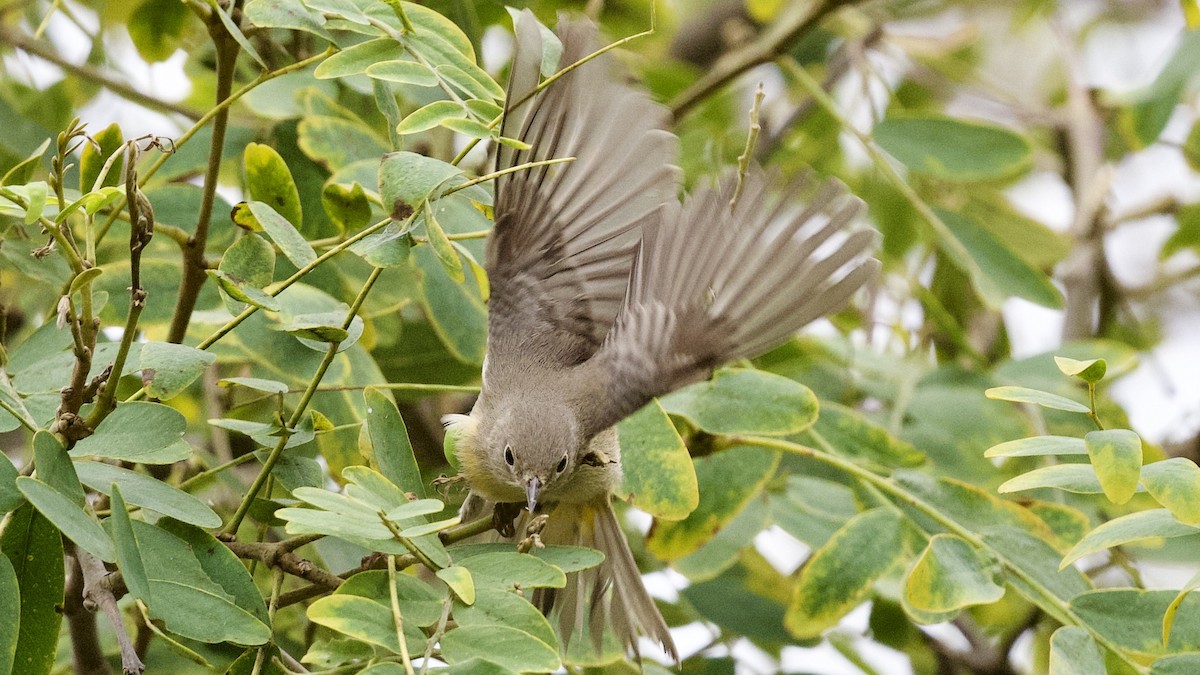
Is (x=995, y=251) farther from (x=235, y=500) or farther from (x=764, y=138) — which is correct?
(x=235, y=500)

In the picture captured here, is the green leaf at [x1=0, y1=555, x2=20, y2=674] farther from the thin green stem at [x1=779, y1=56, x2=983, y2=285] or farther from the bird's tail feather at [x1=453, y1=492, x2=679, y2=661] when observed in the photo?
the thin green stem at [x1=779, y1=56, x2=983, y2=285]

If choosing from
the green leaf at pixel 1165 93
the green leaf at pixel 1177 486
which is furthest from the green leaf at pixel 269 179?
the green leaf at pixel 1165 93

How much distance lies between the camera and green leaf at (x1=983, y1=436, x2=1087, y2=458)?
4.32 ft

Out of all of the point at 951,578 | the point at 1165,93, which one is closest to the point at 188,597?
the point at 951,578

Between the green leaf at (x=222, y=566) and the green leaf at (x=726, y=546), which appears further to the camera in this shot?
the green leaf at (x=726, y=546)

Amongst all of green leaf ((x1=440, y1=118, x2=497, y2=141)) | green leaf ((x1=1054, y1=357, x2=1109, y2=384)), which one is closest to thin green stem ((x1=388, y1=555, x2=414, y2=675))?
green leaf ((x1=440, y1=118, x2=497, y2=141))

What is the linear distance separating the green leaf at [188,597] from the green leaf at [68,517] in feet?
0.19

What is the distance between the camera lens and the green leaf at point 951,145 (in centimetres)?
256

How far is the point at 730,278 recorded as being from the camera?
1746 millimetres

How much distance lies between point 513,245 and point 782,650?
41.8 inches

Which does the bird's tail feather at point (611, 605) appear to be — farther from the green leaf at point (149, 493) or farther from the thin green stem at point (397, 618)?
the green leaf at point (149, 493)

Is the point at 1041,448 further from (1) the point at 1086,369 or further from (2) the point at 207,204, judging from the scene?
(2) the point at 207,204

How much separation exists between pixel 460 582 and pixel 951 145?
5.50ft

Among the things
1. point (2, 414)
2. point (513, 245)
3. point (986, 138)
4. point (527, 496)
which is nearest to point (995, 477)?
point (986, 138)
